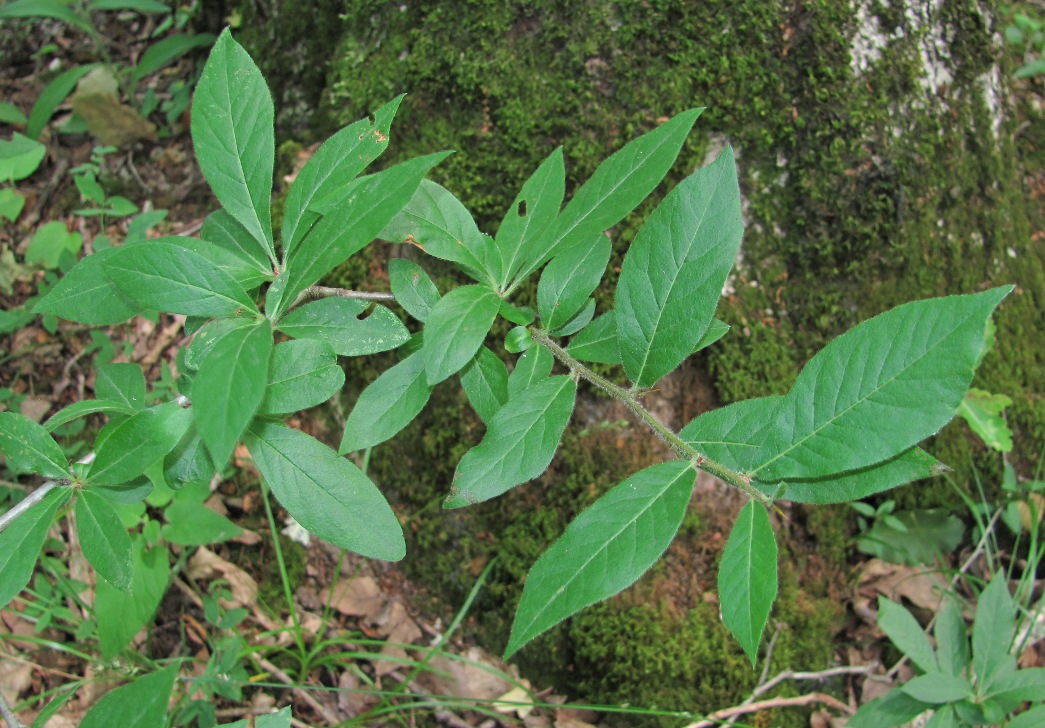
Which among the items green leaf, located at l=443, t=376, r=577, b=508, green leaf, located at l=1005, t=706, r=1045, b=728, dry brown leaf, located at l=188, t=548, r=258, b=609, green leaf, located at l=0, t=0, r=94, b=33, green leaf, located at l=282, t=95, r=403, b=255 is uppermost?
green leaf, located at l=0, t=0, r=94, b=33

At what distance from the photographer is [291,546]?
7.66 ft

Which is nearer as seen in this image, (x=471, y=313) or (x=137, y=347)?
(x=471, y=313)

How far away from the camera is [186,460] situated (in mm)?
1233

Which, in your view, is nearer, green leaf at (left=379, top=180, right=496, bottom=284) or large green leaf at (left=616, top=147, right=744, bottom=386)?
large green leaf at (left=616, top=147, right=744, bottom=386)

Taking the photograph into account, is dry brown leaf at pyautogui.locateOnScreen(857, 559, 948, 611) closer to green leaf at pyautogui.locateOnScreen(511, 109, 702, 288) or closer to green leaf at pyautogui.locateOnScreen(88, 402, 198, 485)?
green leaf at pyautogui.locateOnScreen(511, 109, 702, 288)

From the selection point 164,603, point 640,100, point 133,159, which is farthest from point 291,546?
point 133,159

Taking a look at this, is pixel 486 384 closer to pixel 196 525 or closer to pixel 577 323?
pixel 577 323

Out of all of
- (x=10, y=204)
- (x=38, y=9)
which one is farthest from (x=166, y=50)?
(x=10, y=204)

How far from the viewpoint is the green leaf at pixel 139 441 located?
3.78ft

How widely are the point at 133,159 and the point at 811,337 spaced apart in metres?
2.92

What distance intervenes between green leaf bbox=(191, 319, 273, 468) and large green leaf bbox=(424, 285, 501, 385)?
25cm

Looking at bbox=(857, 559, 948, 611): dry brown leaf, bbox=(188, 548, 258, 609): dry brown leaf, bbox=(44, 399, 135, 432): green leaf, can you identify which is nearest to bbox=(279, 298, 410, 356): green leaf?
bbox=(44, 399, 135, 432): green leaf

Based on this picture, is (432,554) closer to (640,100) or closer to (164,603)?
(164,603)

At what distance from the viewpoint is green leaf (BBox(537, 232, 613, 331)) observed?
4.17 feet
